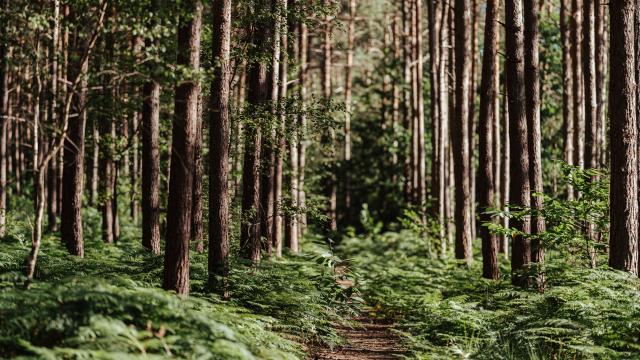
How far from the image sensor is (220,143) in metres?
10.9

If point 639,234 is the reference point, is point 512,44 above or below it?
above

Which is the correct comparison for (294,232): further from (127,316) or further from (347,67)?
(127,316)

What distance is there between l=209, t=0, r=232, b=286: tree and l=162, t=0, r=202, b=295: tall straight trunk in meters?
1.73

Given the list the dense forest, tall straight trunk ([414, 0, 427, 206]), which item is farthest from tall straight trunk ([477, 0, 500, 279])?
tall straight trunk ([414, 0, 427, 206])

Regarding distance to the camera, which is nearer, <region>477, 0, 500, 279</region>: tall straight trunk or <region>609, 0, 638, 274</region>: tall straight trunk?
<region>609, 0, 638, 274</region>: tall straight trunk

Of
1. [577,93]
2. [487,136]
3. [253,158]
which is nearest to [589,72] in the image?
[577,93]

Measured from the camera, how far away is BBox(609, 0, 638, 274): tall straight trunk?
9.95 meters

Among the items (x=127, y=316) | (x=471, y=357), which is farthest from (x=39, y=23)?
(x=471, y=357)

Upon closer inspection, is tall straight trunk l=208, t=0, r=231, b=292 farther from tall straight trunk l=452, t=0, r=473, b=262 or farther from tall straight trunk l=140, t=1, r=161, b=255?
tall straight trunk l=452, t=0, r=473, b=262

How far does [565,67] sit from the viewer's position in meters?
22.1

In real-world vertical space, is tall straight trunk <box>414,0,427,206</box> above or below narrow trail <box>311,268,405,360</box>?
above

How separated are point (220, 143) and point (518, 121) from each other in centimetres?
567

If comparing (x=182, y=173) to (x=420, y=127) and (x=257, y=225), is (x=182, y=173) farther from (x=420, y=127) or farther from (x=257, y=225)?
(x=420, y=127)

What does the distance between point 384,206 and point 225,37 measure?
76.2 ft
